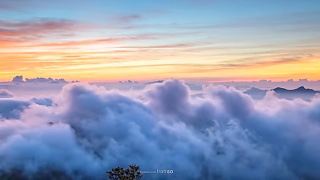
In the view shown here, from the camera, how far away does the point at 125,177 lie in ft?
284

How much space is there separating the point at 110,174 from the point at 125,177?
379 centimetres

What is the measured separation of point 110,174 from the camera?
278ft
